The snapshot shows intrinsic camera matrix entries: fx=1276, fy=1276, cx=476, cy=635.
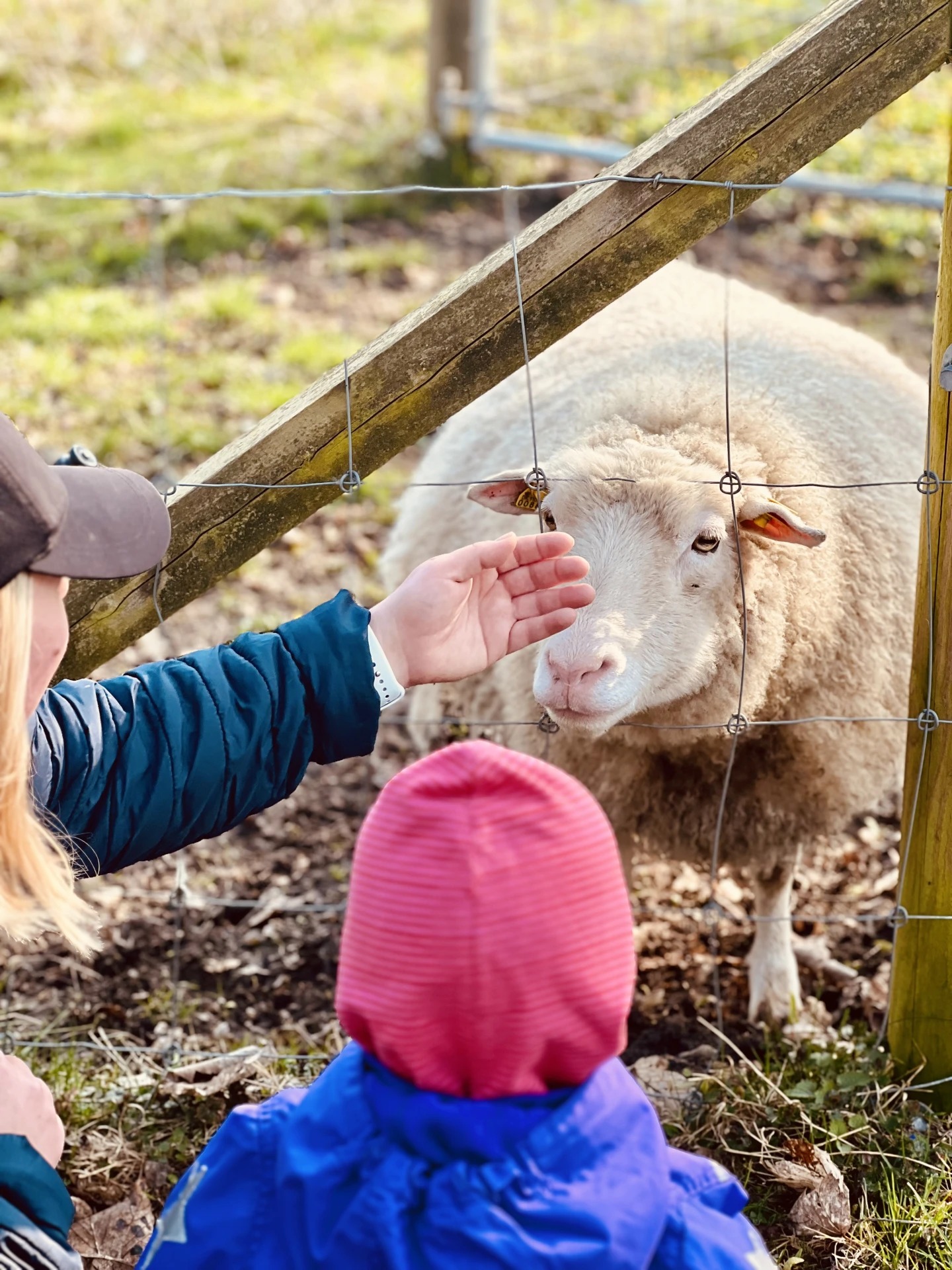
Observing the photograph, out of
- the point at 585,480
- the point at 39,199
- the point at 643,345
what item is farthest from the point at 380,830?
the point at 39,199

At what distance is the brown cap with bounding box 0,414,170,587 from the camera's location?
59.9 inches

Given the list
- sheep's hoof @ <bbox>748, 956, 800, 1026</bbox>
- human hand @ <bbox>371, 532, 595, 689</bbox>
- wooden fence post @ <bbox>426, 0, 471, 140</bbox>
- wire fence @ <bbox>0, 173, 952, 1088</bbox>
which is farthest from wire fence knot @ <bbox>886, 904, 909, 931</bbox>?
wooden fence post @ <bbox>426, 0, 471, 140</bbox>

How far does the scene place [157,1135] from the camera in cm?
250

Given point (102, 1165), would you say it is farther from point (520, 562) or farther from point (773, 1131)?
point (520, 562)

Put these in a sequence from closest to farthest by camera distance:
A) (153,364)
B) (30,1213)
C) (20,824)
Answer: (30,1213) → (20,824) → (153,364)

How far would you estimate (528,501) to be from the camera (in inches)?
110

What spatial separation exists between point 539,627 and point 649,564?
51cm

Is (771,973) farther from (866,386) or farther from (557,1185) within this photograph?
(557,1185)

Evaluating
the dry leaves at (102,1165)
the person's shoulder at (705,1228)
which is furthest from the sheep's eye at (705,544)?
the dry leaves at (102,1165)

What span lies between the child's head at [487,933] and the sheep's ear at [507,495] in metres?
1.50

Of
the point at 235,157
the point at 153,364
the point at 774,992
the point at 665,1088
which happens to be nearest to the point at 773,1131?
the point at 665,1088

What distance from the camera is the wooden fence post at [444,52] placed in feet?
26.6

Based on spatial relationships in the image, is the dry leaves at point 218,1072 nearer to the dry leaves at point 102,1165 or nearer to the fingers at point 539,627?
the dry leaves at point 102,1165

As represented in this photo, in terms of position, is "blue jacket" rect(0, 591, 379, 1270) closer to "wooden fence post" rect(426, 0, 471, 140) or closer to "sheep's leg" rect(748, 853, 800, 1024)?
"sheep's leg" rect(748, 853, 800, 1024)
